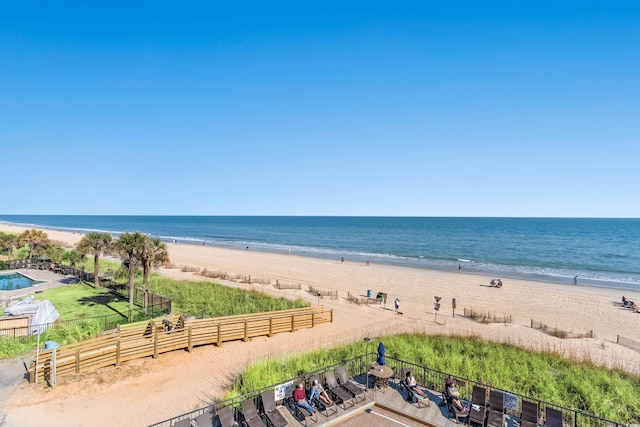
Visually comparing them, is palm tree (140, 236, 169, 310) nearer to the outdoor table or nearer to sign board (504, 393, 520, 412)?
the outdoor table

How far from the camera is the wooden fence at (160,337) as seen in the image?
45.1 feet

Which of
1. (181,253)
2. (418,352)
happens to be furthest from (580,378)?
(181,253)

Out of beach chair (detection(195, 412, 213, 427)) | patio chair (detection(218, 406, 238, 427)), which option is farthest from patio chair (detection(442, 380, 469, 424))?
beach chair (detection(195, 412, 213, 427))

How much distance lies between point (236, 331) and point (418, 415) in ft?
35.1

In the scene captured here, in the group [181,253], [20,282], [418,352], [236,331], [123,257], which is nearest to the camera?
[418,352]

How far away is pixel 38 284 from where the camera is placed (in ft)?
95.4

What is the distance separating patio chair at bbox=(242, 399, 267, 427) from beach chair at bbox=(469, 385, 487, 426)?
19.1 ft

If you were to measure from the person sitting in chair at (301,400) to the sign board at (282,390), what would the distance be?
1.26ft

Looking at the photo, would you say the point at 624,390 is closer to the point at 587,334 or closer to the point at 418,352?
the point at 418,352

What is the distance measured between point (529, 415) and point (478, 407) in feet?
4.32

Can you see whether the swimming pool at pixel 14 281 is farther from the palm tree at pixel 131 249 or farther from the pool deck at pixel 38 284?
the palm tree at pixel 131 249

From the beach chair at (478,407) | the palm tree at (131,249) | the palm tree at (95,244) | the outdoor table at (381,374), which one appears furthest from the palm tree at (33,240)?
the beach chair at (478,407)

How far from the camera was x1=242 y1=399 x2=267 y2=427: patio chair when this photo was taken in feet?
32.4

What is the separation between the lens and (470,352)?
55.4ft
